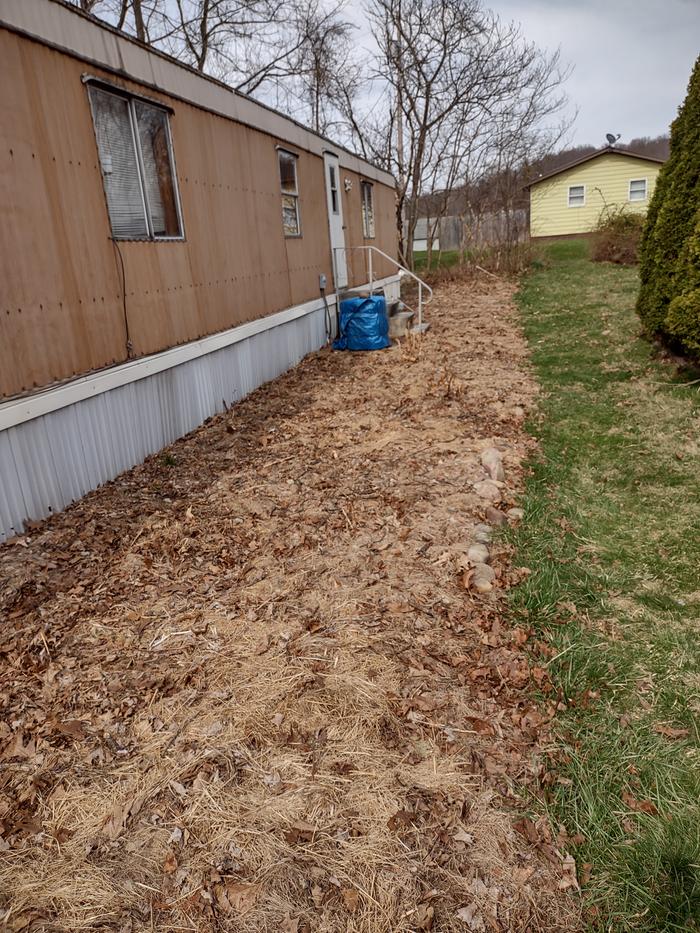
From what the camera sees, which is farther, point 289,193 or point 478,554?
point 289,193

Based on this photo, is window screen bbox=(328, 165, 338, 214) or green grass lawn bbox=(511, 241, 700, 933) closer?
green grass lawn bbox=(511, 241, 700, 933)

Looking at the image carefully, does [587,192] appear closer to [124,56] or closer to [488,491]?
[124,56]

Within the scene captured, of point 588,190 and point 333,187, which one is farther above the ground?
point 588,190

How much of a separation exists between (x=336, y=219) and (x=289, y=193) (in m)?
2.58

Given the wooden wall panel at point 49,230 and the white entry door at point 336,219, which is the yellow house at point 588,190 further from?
the wooden wall panel at point 49,230

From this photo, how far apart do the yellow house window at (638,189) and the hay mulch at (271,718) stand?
28003mm

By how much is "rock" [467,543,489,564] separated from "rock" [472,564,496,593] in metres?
0.06

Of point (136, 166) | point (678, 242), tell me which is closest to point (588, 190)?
point (678, 242)

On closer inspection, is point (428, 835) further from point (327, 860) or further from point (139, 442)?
point (139, 442)

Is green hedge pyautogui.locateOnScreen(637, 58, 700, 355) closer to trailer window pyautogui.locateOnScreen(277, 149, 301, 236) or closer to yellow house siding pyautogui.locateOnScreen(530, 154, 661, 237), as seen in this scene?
trailer window pyautogui.locateOnScreen(277, 149, 301, 236)

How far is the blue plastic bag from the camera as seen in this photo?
1020 cm

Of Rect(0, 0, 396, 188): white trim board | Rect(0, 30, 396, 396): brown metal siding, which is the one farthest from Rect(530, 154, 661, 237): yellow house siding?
Rect(0, 30, 396, 396): brown metal siding

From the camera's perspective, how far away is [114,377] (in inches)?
205

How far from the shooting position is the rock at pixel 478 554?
3.84 m
